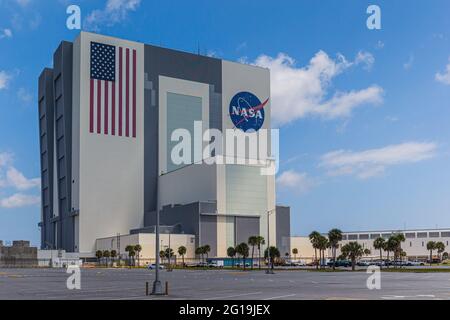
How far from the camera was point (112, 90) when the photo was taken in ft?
496

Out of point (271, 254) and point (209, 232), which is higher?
point (209, 232)

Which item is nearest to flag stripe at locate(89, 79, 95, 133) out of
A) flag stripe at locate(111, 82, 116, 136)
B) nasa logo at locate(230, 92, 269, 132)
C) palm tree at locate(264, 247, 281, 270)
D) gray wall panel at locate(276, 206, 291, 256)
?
flag stripe at locate(111, 82, 116, 136)

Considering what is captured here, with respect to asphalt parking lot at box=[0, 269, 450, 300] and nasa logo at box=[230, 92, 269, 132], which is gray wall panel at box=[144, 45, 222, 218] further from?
asphalt parking lot at box=[0, 269, 450, 300]

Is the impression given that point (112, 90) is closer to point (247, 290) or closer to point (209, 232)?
point (209, 232)

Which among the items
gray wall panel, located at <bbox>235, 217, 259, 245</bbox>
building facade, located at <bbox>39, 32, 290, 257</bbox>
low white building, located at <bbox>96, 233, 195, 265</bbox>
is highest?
building facade, located at <bbox>39, 32, 290, 257</bbox>

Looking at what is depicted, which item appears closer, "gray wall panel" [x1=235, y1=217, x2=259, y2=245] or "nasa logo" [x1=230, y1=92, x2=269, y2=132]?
"gray wall panel" [x1=235, y1=217, x2=259, y2=245]

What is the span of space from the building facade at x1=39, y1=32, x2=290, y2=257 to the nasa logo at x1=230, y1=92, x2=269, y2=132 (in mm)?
296

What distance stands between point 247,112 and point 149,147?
32.4 metres

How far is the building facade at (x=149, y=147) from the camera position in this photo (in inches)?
5822

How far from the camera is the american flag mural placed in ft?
488

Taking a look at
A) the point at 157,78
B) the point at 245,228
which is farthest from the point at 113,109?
the point at 245,228
